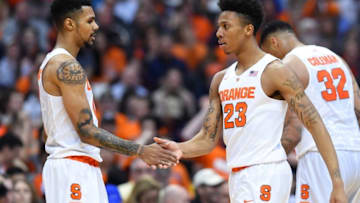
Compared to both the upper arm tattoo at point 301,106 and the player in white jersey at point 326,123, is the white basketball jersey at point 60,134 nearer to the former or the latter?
the upper arm tattoo at point 301,106

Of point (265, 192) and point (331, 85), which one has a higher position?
point (331, 85)

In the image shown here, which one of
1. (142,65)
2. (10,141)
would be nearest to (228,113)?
(10,141)

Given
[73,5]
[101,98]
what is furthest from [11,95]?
[73,5]

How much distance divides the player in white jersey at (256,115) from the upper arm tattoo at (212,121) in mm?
336

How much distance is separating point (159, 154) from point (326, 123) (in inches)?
67.5

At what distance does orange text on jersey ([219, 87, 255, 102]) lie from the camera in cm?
670

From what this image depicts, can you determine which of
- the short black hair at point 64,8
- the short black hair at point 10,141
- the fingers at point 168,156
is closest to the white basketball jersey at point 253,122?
the fingers at point 168,156

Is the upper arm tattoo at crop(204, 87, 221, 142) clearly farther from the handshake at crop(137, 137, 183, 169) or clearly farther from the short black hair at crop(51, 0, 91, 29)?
the short black hair at crop(51, 0, 91, 29)

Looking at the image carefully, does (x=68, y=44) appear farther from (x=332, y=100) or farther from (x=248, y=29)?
(x=332, y=100)

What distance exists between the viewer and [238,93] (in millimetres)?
6766

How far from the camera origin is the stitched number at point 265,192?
6.53 meters

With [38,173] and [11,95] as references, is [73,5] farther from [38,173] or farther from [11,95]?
[11,95]

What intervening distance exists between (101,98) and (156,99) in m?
1.06

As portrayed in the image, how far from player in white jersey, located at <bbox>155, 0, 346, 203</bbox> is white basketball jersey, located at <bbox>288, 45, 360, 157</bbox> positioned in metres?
0.70
